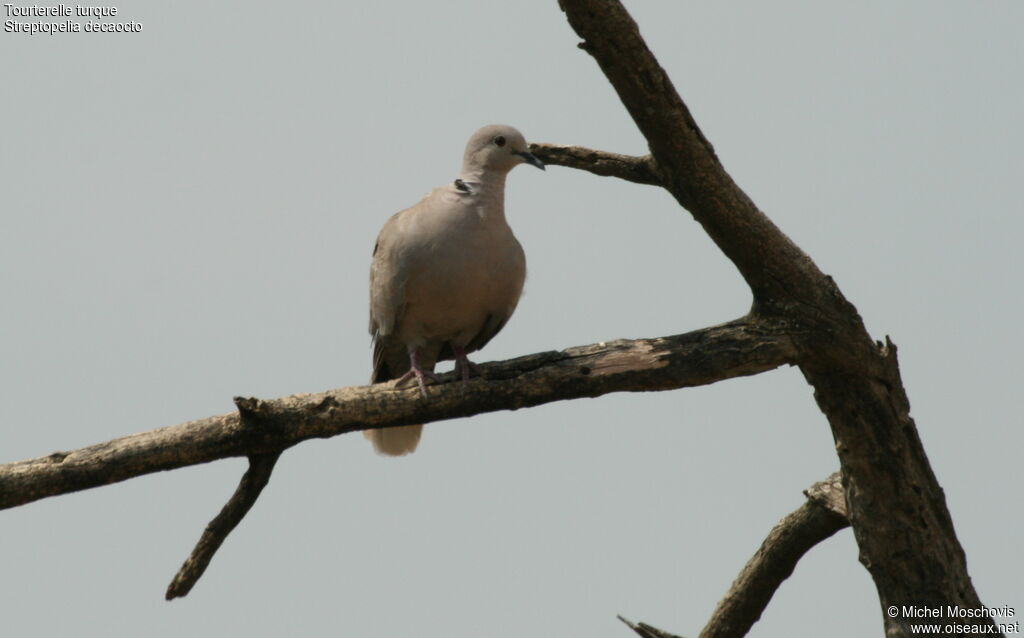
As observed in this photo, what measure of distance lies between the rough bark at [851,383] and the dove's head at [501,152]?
1029 mm

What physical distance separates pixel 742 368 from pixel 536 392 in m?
0.82

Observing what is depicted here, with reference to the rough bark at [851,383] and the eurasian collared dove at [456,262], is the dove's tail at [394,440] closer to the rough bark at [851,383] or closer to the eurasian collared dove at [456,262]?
the eurasian collared dove at [456,262]

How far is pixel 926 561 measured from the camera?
4.92 metres

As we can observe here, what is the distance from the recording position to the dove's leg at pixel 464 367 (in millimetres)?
4991

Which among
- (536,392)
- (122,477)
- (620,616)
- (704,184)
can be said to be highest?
(704,184)

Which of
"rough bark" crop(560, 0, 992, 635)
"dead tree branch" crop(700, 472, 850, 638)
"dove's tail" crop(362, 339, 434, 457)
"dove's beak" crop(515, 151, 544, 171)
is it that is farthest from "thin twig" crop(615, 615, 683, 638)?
"dove's beak" crop(515, 151, 544, 171)

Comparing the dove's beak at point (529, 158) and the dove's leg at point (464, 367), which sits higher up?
the dove's beak at point (529, 158)

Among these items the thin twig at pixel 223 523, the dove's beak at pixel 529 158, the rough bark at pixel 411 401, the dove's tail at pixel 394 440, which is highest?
the dove's beak at pixel 529 158

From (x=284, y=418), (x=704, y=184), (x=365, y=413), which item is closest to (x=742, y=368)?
(x=704, y=184)

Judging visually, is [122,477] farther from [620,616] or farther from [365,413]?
[620,616]

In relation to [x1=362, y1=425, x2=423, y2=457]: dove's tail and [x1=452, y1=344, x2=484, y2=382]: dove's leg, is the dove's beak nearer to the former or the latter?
[x1=452, y1=344, x2=484, y2=382]: dove's leg

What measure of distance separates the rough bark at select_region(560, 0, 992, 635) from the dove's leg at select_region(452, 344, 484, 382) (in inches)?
42.5

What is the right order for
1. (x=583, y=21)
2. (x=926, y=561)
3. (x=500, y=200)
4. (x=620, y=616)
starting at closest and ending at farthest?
Result: (x=583, y=21) < (x=926, y=561) < (x=620, y=616) < (x=500, y=200)

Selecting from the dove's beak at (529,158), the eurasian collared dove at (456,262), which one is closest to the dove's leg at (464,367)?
the eurasian collared dove at (456,262)
